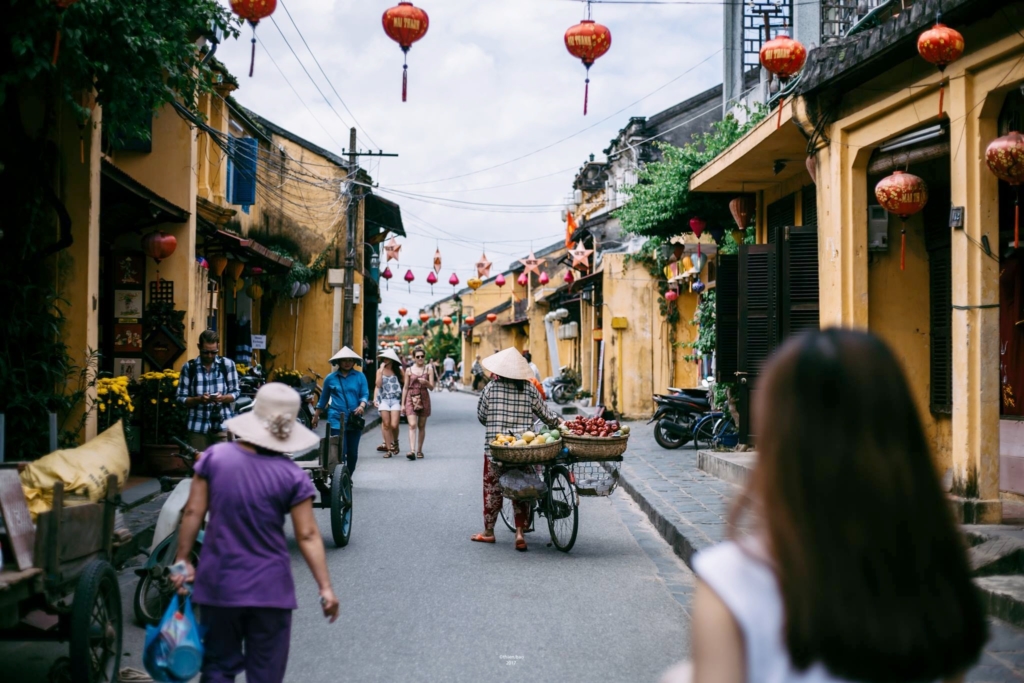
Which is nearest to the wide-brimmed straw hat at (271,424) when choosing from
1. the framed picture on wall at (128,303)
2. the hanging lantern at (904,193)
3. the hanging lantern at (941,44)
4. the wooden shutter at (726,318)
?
the hanging lantern at (941,44)

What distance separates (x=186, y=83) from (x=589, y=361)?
24.5m

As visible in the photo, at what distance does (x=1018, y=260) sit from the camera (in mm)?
10078

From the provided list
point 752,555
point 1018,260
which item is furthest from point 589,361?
point 752,555

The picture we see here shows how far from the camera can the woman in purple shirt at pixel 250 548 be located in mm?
3828

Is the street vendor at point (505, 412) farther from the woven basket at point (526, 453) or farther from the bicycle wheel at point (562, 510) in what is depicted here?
the woven basket at point (526, 453)

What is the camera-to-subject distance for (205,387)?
9812mm

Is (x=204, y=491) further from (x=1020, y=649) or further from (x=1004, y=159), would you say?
(x=1004, y=159)

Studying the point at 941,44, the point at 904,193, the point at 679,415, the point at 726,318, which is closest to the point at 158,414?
the point at 726,318

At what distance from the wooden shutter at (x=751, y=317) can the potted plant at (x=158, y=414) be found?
732cm

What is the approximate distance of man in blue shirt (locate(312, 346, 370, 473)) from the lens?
11648 millimetres

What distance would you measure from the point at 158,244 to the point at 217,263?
4209mm

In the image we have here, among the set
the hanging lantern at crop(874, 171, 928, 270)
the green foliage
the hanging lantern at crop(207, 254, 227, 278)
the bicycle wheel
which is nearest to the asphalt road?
the bicycle wheel

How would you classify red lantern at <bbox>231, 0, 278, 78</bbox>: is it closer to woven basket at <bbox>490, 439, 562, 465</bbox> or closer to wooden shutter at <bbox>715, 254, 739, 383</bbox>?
woven basket at <bbox>490, 439, 562, 465</bbox>

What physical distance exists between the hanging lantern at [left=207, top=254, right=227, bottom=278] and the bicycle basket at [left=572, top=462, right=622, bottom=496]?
10548 millimetres
